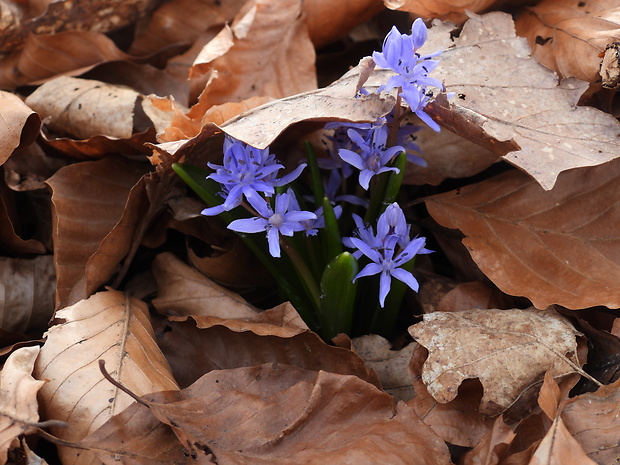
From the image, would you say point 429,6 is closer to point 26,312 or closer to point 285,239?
point 285,239

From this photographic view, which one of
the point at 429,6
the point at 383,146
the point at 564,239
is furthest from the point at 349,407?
the point at 429,6

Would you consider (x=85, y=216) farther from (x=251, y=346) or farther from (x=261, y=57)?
(x=261, y=57)

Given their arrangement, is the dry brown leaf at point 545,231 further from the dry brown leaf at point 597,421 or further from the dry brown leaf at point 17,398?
the dry brown leaf at point 17,398

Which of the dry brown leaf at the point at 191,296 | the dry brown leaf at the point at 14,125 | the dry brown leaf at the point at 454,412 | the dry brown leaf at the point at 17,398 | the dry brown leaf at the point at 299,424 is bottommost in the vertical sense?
the dry brown leaf at the point at 454,412

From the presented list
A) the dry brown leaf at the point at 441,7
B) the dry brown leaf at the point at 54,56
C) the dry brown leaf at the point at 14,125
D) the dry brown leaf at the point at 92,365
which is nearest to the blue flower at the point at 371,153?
the dry brown leaf at the point at 441,7

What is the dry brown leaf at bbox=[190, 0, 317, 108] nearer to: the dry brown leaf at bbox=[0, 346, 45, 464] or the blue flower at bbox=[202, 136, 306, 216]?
the blue flower at bbox=[202, 136, 306, 216]

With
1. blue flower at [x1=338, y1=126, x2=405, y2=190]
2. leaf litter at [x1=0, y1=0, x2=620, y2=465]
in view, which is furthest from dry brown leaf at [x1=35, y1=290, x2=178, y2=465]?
blue flower at [x1=338, y1=126, x2=405, y2=190]
